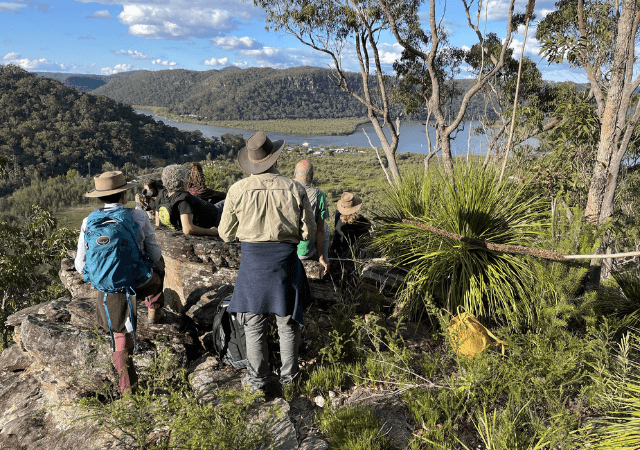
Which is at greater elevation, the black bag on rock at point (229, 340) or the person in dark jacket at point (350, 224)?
the person in dark jacket at point (350, 224)

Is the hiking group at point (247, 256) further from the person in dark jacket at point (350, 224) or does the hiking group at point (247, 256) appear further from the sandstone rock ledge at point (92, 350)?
the person in dark jacket at point (350, 224)

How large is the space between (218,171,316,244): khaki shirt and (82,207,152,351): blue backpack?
65 cm

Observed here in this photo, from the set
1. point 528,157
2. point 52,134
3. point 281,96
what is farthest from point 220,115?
point 528,157

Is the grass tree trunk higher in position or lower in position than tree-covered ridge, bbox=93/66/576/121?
lower

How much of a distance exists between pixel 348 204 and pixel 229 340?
1807mm

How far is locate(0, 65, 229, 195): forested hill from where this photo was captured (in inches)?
2537

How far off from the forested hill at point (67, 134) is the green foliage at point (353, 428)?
68.9 metres

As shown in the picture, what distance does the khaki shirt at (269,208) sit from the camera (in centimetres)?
230

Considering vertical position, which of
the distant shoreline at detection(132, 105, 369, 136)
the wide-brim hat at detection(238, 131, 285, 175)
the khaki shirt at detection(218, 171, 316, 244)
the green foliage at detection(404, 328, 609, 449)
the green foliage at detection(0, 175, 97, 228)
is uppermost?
the distant shoreline at detection(132, 105, 369, 136)

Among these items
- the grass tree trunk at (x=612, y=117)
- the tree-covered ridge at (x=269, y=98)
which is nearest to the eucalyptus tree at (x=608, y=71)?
the grass tree trunk at (x=612, y=117)

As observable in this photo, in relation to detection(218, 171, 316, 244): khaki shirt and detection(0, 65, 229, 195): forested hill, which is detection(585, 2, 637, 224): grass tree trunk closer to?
detection(218, 171, 316, 244): khaki shirt

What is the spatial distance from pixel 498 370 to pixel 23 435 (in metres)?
3.11

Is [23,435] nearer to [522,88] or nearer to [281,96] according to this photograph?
[522,88]

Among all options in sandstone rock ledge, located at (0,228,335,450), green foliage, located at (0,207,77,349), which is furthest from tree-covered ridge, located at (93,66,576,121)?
sandstone rock ledge, located at (0,228,335,450)
